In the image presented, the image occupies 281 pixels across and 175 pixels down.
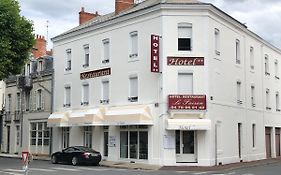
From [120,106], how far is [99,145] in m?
3.68

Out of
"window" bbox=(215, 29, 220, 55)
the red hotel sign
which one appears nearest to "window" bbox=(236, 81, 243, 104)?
"window" bbox=(215, 29, 220, 55)

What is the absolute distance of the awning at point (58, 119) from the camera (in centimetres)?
3549

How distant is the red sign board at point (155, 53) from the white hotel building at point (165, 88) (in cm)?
9

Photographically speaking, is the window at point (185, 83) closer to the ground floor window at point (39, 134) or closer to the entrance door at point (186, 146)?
the entrance door at point (186, 146)

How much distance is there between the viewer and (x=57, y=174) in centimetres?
2270

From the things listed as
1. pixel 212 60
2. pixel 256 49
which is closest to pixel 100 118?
pixel 212 60

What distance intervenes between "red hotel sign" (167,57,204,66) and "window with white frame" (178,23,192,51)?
76 cm

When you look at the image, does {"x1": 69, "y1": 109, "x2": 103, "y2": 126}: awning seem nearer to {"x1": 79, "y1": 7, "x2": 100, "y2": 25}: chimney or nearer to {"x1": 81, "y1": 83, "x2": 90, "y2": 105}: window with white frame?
{"x1": 81, "y1": 83, "x2": 90, "y2": 105}: window with white frame

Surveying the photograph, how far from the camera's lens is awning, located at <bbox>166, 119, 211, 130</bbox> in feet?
90.7

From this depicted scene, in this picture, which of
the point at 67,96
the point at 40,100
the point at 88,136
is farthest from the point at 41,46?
the point at 88,136

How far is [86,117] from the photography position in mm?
33062

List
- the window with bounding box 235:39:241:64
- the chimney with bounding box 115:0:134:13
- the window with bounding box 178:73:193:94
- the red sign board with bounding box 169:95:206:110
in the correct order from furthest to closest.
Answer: the chimney with bounding box 115:0:134:13
the window with bounding box 235:39:241:64
the window with bounding box 178:73:193:94
the red sign board with bounding box 169:95:206:110

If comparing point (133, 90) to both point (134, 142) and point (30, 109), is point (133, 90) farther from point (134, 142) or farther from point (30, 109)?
point (30, 109)

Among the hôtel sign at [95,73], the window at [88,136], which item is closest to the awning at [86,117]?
the window at [88,136]
